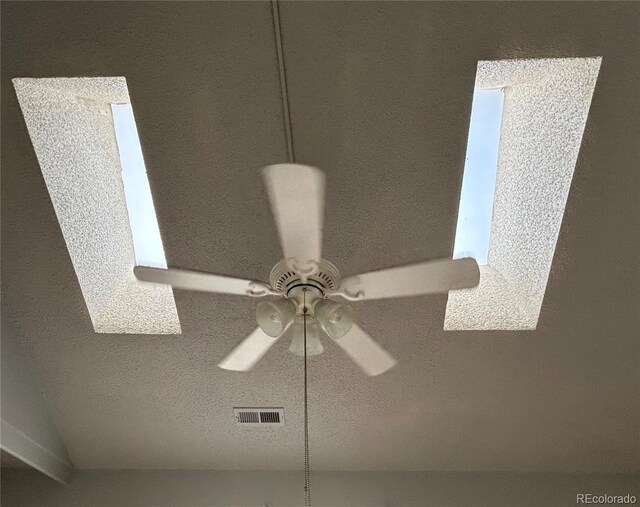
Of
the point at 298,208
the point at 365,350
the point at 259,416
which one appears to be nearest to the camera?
the point at 298,208

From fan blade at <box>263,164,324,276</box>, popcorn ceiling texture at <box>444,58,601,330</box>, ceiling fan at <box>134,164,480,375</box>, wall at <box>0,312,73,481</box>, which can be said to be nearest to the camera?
fan blade at <box>263,164,324,276</box>

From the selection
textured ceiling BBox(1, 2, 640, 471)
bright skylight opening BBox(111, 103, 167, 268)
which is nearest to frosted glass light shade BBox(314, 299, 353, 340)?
textured ceiling BBox(1, 2, 640, 471)

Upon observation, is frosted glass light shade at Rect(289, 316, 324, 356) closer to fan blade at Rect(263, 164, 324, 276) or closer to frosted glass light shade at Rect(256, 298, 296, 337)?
frosted glass light shade at Rect(256, 298, 296, 337)

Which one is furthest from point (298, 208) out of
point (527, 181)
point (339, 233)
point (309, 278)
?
point (527, 181)

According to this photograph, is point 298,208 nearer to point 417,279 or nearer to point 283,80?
point 417,279

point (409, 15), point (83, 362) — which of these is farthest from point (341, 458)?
point (409, 15)

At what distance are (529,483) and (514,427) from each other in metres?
0.43

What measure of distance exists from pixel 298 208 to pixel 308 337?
47cm

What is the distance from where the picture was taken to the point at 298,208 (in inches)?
57.2

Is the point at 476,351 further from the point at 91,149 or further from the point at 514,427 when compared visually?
the point at 91,149

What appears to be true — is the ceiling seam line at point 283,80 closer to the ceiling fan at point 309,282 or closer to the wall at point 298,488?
the ceiling fan at point 309,282

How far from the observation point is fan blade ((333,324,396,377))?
178 cm

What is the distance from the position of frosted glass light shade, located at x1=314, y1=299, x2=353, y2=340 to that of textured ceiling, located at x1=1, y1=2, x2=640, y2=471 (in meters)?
0.67

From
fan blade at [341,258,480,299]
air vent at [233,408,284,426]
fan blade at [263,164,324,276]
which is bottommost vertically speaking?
fan blade at [341,258,480,299]
